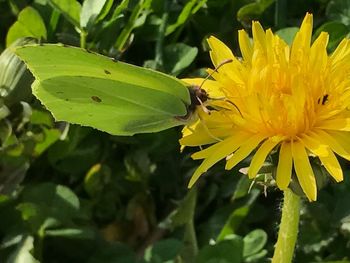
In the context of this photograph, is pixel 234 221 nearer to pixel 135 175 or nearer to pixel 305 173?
pixel 135 175

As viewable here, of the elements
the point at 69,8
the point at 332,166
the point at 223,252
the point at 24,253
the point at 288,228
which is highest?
the point at 332,166

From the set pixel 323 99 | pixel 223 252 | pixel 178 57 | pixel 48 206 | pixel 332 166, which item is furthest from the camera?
pixel 178 57

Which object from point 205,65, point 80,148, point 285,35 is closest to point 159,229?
point 80,148

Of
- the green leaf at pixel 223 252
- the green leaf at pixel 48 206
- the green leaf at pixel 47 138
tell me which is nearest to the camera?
the green leaf at pixel 223 252

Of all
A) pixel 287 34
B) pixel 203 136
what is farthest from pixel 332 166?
pixel 287 34

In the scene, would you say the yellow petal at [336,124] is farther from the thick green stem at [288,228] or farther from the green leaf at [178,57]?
the green leaf at [178,57]

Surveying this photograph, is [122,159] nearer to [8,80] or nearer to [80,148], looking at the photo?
[80,148]

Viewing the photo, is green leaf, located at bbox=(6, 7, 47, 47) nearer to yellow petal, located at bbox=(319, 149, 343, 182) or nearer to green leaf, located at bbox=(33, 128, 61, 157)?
green leaf, located at bbox=(33, 128, 61, 157)

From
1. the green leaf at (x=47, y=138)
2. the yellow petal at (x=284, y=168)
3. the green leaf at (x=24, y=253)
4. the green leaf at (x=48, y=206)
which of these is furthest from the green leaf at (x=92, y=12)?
the yellow petal at (x=284, y=168)
